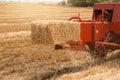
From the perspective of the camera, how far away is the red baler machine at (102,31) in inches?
321

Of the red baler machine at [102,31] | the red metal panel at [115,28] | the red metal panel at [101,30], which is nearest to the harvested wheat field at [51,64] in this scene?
the red baler machine at [102,31]

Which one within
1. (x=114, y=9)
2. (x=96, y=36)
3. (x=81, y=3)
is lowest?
(x=81, y=3)

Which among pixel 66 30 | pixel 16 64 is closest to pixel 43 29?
pixel 66 30

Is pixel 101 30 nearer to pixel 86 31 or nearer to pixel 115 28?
pixel 115 28

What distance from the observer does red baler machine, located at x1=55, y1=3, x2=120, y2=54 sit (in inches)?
321

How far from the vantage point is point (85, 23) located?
8.13 meters

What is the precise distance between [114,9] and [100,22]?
26.0 inches

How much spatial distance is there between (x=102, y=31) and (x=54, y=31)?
1.86 m

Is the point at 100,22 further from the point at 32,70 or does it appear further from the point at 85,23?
the point at 32,70

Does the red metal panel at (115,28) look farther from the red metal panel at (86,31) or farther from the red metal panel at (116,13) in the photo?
the red metal panel at (86,31)

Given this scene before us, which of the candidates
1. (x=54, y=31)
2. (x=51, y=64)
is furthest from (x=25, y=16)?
(x=54, y=31)

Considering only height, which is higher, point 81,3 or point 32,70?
point 32,70

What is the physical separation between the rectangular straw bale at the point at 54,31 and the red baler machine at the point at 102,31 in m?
0.28

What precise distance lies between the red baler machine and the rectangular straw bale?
11.1 inches
